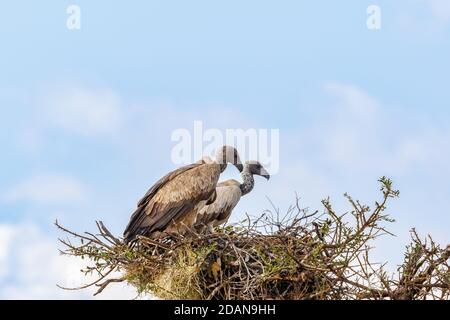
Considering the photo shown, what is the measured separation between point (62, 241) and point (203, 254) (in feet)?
5.92

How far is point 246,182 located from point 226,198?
593 mm

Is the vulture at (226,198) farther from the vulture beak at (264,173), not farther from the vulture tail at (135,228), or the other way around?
the vulture tail at (135,228)

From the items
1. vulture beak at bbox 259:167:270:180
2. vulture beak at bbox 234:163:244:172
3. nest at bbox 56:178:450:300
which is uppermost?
vulture beak at bbox 234:163:244:172

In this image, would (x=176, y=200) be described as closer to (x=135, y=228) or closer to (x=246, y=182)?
(x=135, y=228)

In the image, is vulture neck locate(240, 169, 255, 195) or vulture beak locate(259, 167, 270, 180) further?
vulture beak locate(259, 167, 270, 180)

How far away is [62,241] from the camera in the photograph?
10.4 meters

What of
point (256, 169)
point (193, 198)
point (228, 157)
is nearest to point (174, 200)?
point (193, 198)

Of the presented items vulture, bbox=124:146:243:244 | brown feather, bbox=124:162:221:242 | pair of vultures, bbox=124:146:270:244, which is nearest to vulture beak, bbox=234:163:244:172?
pair of vultures, bbox=124:146:270:244

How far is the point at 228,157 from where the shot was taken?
12.7 metres

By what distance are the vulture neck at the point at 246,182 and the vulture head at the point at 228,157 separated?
108 mm

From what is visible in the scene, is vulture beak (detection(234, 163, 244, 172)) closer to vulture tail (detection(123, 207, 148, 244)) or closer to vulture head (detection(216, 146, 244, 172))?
vulture head (detection(216, 146, 244, 172))

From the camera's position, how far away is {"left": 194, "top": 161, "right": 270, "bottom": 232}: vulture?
39.1ft
